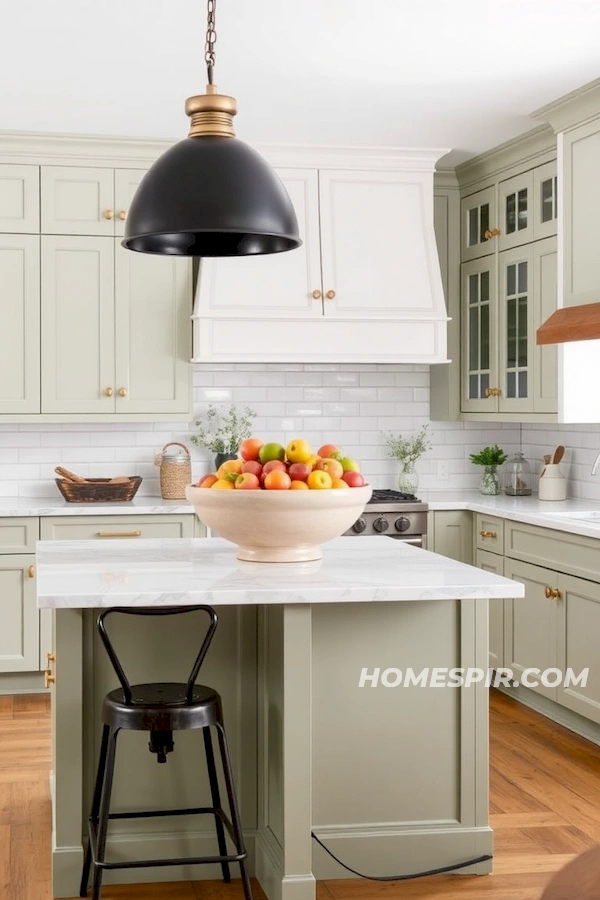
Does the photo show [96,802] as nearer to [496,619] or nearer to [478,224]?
[496,619]

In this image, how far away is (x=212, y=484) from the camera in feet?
10.8

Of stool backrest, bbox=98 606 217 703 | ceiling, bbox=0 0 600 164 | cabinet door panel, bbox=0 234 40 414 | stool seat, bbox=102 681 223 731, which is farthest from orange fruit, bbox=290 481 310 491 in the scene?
cabinet door panel, bbox=0 234 40 414

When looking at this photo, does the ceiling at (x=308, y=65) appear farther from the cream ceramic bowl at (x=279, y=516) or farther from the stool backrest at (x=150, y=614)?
the stool backrest at (x=150, y=614)

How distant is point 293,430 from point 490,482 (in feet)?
3.64

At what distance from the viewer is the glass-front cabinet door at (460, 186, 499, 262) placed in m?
5.78

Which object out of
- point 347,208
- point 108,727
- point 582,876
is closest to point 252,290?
point 347,208

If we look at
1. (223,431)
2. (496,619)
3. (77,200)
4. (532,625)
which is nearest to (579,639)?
(532,625)

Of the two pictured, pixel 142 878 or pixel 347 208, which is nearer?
pixel 142 878

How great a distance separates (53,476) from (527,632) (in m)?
2.60

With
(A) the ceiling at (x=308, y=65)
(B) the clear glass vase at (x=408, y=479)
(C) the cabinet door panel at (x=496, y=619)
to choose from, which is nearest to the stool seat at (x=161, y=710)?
(A) the ceiling at (x=308, y=65)

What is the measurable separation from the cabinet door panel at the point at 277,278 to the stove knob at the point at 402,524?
3.64ft

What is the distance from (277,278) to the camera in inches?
221

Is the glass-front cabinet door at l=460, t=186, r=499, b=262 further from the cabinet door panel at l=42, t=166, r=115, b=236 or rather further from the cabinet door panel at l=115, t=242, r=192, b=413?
the cabinet door panel at l=42, t=166, r=115, b=236

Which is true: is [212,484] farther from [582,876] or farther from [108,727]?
[582,876]
